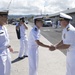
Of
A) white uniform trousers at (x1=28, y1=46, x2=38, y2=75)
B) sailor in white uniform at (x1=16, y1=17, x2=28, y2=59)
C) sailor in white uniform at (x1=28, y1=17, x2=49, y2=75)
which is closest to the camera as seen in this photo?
sailor in white uniform at (x1=28, y1=17, x2=49, y2=75)

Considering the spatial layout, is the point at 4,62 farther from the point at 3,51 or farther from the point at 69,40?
the point at 69,40

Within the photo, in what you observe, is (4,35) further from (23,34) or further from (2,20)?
(23,34)

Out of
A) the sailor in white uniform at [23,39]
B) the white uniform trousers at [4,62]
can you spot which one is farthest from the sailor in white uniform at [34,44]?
the sailor in white uniform at [23,39]

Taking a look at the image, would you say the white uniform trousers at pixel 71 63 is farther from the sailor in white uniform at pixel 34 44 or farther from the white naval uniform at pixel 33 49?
the white naval uniform at pixel 33 49

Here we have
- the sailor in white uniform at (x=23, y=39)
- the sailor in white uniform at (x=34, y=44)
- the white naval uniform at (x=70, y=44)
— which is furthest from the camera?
the sailor in white uniform at (x=23, y=39)

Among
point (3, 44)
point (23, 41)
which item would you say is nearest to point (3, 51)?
point (3, 44)

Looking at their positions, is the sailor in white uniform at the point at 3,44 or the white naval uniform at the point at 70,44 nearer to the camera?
the white naval uniform at the point at 70,44

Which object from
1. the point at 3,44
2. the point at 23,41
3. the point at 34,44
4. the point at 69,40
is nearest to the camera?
the point at 69,40

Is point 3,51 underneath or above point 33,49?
above

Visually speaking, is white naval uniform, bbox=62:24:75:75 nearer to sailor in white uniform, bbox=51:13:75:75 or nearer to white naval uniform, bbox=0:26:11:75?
sailor in white uniform, bbox=51:13:75:75

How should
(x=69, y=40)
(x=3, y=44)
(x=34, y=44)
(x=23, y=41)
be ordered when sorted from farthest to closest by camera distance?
(x=23, y=41) < (x=34, y=44) < (x=3, y=44) < (x=69, y=40)

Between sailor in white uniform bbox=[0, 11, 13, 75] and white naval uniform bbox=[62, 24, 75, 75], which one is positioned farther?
sailor in white uniform bbox=[0, 11, 13, 75]

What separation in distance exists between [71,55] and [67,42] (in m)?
0.28

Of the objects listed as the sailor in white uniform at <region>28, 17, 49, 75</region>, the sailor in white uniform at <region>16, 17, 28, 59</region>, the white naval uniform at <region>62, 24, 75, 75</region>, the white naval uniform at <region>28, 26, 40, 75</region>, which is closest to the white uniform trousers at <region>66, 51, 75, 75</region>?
the white naval uniform at <region>62, 24, 75, 75</region>
